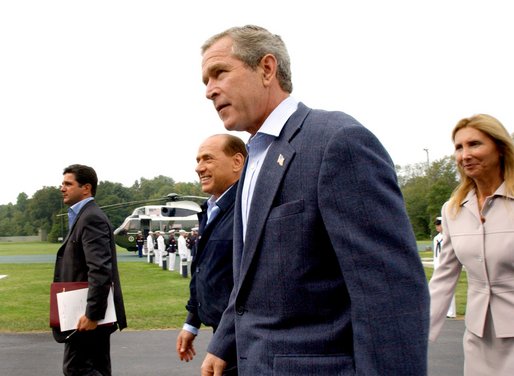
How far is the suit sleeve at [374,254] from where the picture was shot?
163cm

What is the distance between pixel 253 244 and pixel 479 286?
73.5 inches

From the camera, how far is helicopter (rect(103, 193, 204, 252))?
5299 centimetres

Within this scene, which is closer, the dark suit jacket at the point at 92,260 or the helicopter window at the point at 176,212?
the dark suit jacket at the point at 92,260

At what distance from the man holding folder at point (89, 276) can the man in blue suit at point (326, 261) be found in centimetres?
344

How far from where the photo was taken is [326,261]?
1.79m

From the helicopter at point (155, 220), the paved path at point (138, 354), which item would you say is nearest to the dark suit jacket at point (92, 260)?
the paved path at point (138, 354)

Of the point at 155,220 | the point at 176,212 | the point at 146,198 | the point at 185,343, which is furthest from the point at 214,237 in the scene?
the point at 146,198

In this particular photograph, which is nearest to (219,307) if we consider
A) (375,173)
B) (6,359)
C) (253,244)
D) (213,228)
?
(213,228)

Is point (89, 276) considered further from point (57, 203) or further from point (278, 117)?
point (57, 203)

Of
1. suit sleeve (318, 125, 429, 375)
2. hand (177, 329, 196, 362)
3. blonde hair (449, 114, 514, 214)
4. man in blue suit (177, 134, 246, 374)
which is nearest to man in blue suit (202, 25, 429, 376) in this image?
suit sleeve (318, 125, 429, 375)

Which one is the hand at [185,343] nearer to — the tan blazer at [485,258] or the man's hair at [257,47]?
the tan blazer at [485,258]

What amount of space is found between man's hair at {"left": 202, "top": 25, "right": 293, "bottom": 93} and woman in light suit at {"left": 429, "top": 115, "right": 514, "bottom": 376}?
1.63m

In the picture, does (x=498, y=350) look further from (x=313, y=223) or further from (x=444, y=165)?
(x=444, y=165)

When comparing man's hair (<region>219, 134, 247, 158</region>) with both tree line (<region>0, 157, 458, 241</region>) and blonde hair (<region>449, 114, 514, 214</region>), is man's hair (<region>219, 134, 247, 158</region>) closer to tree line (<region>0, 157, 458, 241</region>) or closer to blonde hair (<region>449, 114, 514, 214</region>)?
blonde hair (<region>449, 114, 514, 214</region>)
